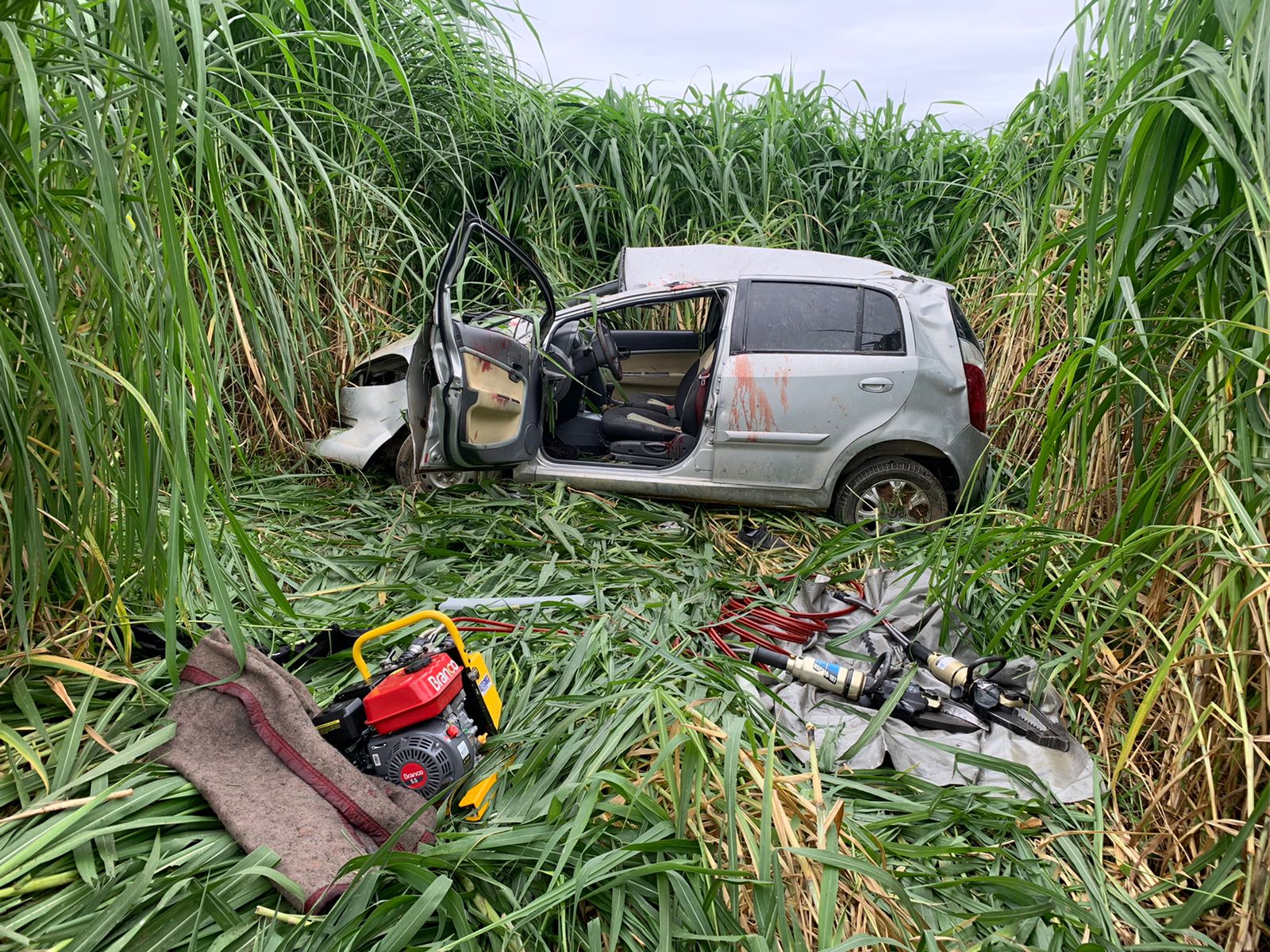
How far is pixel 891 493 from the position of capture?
13.1ft

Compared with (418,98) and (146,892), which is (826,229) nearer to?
(418,98)

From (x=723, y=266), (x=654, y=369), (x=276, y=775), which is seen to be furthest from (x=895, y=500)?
(x=276, y=775)

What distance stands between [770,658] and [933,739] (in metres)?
0.57

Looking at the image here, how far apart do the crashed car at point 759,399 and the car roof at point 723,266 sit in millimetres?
18

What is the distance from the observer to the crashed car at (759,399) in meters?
3.77

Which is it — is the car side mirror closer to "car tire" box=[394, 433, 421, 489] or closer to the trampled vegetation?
"car tire" box=[394, 433, 421, 489]

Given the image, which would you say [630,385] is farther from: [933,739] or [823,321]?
[933,739]

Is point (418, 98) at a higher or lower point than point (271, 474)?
higher

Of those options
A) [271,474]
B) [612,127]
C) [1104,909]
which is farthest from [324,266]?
[1104,909]

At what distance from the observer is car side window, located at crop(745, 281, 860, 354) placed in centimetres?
393

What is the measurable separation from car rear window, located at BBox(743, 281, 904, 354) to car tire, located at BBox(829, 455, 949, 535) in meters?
0.59

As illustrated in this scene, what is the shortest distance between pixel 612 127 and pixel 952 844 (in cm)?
537

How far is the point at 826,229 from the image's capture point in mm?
6219

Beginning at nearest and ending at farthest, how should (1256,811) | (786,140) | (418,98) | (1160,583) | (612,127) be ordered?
(1256,811) < (1160,583) < (418,98) < (612,127) < (786,140)
